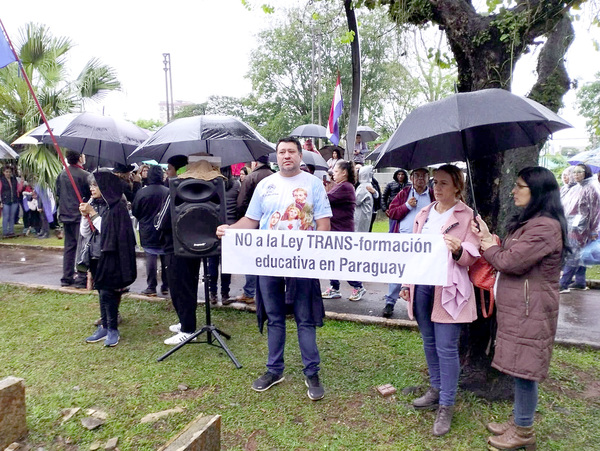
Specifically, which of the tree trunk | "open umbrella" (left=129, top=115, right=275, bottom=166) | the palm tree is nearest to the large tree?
"open umbrella" (left=129, top=115, right=275, bottom=166)

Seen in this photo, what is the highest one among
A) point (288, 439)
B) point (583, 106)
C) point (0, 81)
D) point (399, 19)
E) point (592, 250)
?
point (583, 106)

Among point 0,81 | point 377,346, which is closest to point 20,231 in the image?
point 0,81

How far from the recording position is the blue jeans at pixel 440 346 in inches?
121

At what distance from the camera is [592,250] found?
6.77 metres

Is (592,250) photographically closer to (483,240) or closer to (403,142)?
(483,240)

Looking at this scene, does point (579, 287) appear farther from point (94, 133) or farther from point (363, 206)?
point (94, 133)

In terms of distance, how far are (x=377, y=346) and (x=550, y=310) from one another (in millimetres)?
2081

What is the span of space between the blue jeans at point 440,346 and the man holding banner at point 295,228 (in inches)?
→ 30.6

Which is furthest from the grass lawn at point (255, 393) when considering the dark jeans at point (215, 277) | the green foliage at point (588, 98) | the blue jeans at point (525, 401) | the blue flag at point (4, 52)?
the green foliage at point (588, 98)

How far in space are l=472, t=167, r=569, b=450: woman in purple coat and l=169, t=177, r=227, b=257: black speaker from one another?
7.45ft

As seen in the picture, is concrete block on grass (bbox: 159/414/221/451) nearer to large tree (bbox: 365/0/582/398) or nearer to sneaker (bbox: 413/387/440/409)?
sneaker (bbox: 413/387/440/409)

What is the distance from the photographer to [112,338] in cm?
465

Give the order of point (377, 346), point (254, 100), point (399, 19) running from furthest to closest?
point (254, 100), point (377, 346), point (399, 19)

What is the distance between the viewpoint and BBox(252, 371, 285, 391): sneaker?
3676 millimetres
